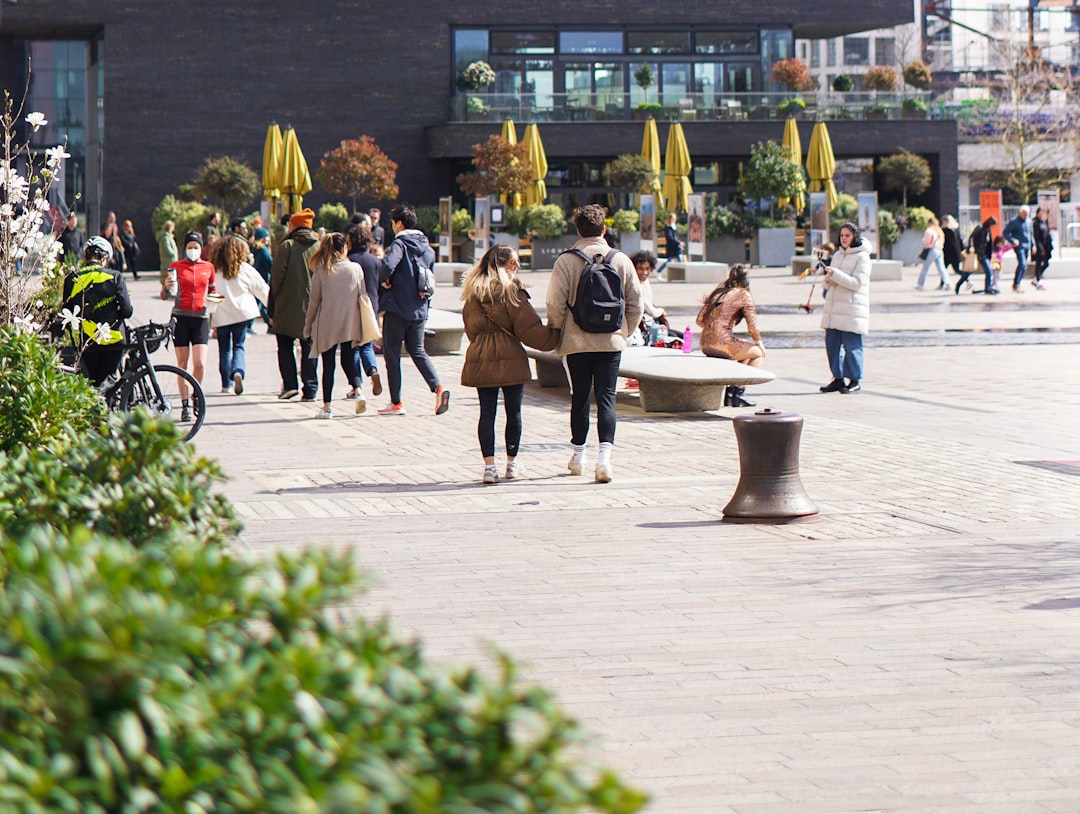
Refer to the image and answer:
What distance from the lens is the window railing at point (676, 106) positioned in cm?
5222

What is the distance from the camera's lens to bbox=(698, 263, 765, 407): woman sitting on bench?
52.1 feet

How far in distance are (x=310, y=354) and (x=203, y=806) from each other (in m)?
13.8

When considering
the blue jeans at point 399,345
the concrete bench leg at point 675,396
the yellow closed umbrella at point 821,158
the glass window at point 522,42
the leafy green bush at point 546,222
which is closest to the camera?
the blue jeans at point 399,345

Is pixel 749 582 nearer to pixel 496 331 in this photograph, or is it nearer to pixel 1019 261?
pixel 496 331

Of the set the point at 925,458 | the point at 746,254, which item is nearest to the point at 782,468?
the point at 925,458

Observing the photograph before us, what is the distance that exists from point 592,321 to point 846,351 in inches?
252

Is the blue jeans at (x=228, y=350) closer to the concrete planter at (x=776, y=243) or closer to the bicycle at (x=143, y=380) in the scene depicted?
the bicycle at (x=143, y=380)

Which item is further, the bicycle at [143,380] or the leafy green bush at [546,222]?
the leafy green bush at [546,222]

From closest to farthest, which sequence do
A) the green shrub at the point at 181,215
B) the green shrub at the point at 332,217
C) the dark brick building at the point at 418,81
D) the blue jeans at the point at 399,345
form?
the blue jeans at the point at 399,345 → the green shrub at the point at 181,215 → the green shrub at the point at 332,217 → the dark brick building at the point at 418,81

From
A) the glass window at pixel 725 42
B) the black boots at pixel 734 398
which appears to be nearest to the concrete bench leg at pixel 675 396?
the black boots at pixel 734 398

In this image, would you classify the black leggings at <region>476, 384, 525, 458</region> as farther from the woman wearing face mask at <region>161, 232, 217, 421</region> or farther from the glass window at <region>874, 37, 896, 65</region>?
the glass window at <region>874, 37, 896, 65</region>

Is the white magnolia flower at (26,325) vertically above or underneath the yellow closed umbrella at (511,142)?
underneath

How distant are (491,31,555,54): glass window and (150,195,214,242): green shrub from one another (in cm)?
1149

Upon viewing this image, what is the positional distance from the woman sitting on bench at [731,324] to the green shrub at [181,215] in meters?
22.9
